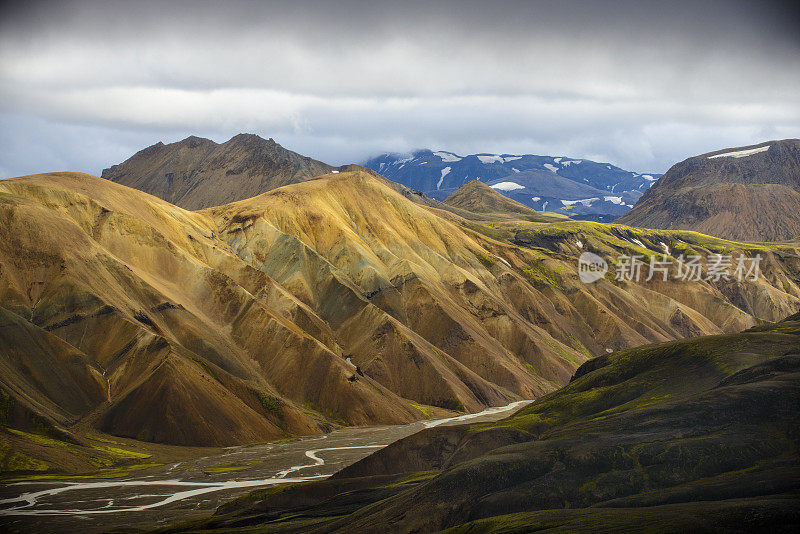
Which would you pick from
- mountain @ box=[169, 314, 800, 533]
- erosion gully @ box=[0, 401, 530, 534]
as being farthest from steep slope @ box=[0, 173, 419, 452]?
mountain @ box=[169, 314, 800, 533]

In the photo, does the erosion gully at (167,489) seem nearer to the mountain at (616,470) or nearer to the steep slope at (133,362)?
the mountain at (616,470)

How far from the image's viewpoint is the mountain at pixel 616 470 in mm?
69625

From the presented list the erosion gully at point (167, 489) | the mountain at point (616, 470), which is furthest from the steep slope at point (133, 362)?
the mountain at point (616, 470)

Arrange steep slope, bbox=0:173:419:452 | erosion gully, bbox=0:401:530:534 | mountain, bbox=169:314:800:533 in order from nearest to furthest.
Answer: mountain, bbox=169:314:800:533, erosion gully, bbox=0:401:530:534, steep slope, bbox=0:173:419:452

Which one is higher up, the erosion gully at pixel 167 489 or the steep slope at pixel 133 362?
the steep slope at pixel 133 362

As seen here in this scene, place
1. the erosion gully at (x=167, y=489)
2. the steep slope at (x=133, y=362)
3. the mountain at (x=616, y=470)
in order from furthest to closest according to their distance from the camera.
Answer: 1. the steep slope at (x=133, y=362)
2. the erosion gully at (x=167, y=489)
3. the mountain at (x=616, y=470)

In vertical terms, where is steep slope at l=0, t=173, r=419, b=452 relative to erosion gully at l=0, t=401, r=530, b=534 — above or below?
above

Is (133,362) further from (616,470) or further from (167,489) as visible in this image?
(616,470)

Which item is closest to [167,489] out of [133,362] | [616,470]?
[133,362]

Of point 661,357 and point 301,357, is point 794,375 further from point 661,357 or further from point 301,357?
point 301,357

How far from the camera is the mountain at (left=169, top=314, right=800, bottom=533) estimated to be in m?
69.6

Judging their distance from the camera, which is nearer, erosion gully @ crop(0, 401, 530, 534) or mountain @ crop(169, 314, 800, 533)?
mountain @ crop(169, 314, 800, 533)

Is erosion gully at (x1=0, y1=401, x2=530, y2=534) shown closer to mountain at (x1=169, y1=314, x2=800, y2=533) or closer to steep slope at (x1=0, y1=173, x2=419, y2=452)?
mountain at (x1=169, y1=314, x2=800, y2=533)

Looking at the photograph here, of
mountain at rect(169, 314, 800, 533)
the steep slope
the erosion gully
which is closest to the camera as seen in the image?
mountain at rect(169, 314, 800, 533)
